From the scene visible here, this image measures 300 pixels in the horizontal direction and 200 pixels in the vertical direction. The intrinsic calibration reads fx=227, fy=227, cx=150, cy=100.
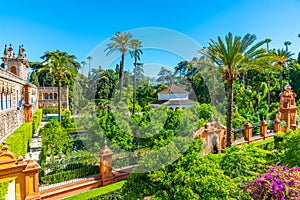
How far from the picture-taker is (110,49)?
9188mm

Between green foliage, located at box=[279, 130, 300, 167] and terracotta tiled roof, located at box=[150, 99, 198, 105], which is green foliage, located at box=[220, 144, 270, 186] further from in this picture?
terracotta tiled roof, located at box=[150, 99, 198, 105]

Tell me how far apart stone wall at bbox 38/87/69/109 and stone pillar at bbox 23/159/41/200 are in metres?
39.8

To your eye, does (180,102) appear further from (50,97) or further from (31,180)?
(50,97)

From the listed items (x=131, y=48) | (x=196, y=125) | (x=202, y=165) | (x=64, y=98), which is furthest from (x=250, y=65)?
(x=64, y=98)

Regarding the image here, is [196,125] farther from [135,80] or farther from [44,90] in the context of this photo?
[44,90]

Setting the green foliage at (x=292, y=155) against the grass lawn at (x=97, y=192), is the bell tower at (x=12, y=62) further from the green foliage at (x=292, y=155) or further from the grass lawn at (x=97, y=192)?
the green foliage at (x=292, y=155)

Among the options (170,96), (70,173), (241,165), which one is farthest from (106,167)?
(241,165)

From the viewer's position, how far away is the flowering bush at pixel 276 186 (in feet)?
18.7

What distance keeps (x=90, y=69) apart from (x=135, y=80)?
7.25 feet

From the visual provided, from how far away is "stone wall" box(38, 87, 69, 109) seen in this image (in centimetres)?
4538

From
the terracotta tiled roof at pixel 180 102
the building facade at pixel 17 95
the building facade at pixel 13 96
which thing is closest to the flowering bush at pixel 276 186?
the terracotta tiled roof at pixel 180 102

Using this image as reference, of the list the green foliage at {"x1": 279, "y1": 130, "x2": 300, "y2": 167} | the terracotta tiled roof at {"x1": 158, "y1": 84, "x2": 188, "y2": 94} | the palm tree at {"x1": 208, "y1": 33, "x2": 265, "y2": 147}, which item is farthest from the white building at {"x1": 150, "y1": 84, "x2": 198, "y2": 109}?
the green foliage at {"x1": 279, "y1": 130, "x2": 300, "y2": 167}

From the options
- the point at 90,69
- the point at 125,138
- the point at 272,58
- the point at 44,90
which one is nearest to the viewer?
the point at 90,69

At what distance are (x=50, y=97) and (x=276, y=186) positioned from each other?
46.9m
